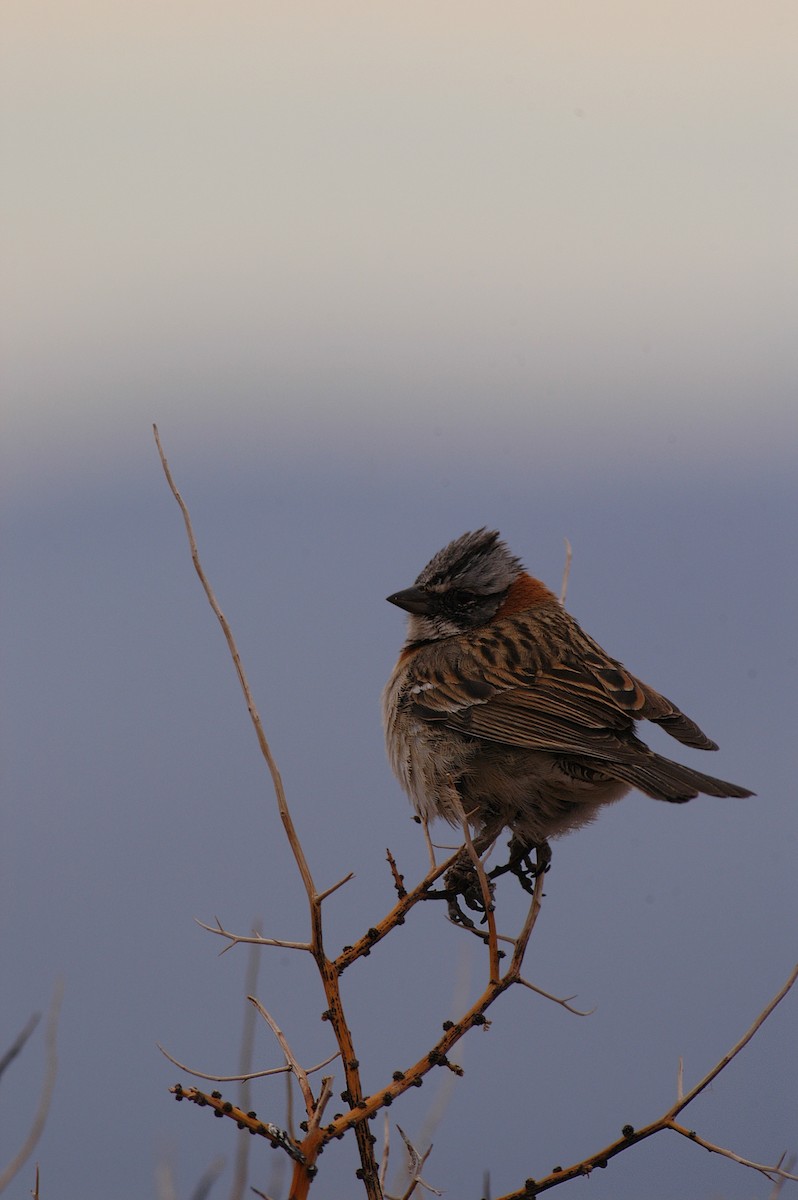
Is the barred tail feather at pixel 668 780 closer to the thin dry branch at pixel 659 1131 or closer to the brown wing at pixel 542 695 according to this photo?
the brown wing at pixel 542 695

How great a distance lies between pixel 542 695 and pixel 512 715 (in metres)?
0.20

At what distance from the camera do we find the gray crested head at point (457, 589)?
17.6 ft

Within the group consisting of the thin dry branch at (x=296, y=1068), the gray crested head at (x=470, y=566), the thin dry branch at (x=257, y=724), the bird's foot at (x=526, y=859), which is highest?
the gray crested head at (x=470, y=566)

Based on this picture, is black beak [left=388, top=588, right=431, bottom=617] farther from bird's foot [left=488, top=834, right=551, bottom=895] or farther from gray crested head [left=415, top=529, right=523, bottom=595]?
bird's foot [left=488, top=834, right=551, bottom=895]

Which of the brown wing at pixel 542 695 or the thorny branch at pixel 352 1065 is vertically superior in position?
the brown wing at pixel 542 695

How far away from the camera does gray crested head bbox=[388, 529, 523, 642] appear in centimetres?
536

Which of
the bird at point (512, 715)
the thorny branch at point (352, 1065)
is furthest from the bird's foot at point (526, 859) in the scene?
the thorny branch at point (352, 1065)

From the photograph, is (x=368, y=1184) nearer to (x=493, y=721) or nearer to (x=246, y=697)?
(x=246, y=697)

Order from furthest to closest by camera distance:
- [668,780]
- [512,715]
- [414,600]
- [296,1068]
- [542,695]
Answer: [414,600]
[542,695]
[512,715]
[668,780]
[296,1068]

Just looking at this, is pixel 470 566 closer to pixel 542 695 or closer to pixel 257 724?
pixel 542 695

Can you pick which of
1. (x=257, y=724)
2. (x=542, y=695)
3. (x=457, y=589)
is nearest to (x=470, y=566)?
(x=457, y=589)

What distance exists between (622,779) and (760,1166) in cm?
166

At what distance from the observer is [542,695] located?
4582mm

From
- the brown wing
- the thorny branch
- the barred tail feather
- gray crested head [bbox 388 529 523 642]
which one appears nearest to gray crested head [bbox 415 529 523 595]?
gray crested head [bbox 388 529 523 642]
